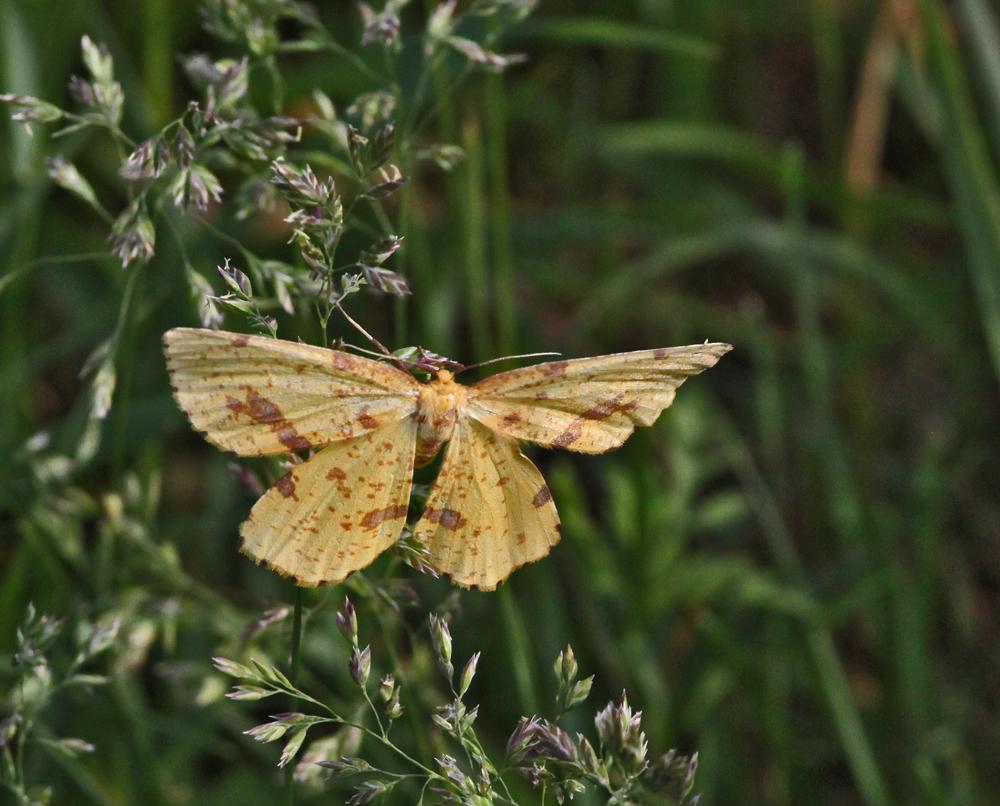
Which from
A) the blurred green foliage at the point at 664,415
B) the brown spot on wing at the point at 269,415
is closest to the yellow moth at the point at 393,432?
the brown spot on wing at the point at 269,415

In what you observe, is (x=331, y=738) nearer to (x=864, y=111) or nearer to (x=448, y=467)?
(x=448, y=467)

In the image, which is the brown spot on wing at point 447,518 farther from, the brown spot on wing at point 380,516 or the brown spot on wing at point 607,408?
the brown spot on wing at point 607,408

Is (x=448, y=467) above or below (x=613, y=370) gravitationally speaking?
below

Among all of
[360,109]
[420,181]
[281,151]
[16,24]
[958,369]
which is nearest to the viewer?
[281,151]

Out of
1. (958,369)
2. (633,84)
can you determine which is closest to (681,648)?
(958,369)

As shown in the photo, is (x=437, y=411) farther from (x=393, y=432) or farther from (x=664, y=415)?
(x=664, y=415)

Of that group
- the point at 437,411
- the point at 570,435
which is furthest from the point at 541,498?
the point at 437,411

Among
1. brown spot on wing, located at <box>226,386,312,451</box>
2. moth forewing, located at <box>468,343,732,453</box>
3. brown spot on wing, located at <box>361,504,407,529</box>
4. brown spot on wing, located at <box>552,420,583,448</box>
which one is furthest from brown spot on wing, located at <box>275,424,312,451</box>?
brown spot on wing, located at <box>552,420,583,448</box>
